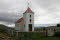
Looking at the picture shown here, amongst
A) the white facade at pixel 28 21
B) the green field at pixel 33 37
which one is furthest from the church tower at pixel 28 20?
the green field at pixel 33 37

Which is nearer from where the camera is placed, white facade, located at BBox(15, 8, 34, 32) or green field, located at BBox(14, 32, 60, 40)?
green field, located at BBox(14, 32, 60, 40)

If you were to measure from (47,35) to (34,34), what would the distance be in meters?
2.78

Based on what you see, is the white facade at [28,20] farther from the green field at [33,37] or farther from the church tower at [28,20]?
the green field at [33,37]

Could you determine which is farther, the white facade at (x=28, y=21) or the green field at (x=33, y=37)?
the white facade at (x=28, y=21)

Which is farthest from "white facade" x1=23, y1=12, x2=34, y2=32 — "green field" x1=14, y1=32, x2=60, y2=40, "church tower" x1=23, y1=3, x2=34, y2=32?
"green field" x1=14, y1=32, x2=60, y2=40

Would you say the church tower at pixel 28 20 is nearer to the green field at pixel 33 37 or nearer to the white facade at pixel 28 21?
the white facade at pixel 28 21

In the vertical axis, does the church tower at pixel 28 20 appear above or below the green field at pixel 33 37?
above

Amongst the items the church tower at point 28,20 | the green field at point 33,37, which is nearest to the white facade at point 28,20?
the church tower at point 28,20

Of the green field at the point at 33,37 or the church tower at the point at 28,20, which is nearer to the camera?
the green field at the point at 33,37

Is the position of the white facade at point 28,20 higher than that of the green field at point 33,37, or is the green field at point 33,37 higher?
the white facade at point 28,20

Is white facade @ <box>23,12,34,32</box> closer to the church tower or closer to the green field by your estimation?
the church tower

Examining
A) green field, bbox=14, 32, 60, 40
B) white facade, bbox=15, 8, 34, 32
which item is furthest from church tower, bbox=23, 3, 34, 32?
green field, bbox=14, 32, 60, 40

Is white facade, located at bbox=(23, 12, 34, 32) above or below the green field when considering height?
above

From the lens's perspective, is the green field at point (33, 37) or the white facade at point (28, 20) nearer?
the green field at point (33, 37)
